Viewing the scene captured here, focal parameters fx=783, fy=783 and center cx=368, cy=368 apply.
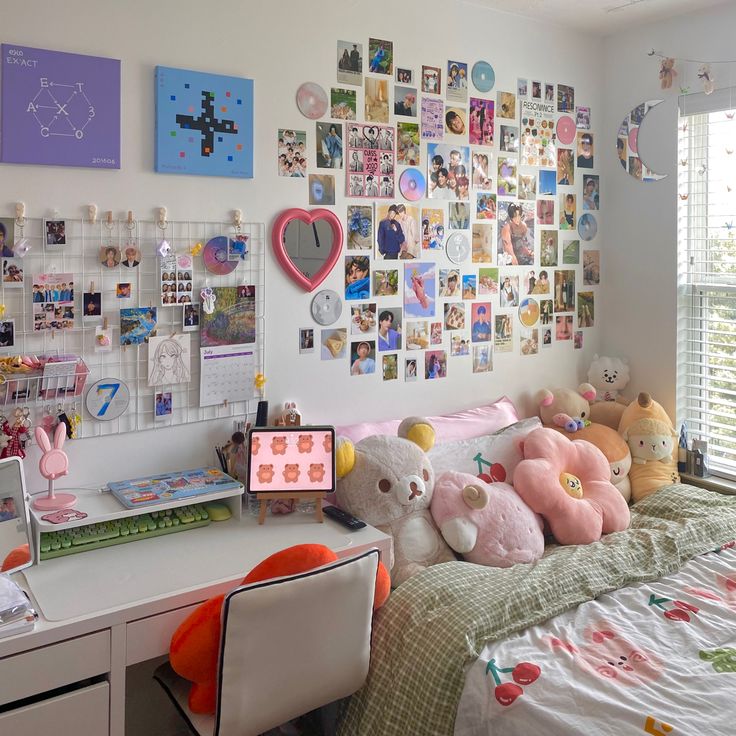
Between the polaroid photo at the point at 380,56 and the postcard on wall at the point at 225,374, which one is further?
the polaroid photo at the point at 380,56

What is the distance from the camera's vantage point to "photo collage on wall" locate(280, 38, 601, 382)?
2730 millimetres

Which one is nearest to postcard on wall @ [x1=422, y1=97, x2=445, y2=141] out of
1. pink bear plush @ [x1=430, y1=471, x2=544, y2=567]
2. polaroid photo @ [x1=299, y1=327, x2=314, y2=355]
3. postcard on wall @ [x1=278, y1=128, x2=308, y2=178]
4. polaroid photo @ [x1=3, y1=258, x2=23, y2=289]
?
postcard on wall @ [x1=278, y1=128, x2=308, y2=178]

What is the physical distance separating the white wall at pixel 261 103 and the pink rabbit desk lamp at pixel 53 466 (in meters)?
0.14

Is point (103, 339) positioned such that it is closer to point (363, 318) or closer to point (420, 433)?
point (363, 318)

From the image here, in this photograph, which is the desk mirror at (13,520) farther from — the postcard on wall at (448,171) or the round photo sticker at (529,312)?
the round photo sticker at (529,312)

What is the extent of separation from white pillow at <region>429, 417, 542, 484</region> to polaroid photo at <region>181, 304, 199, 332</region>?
920mm

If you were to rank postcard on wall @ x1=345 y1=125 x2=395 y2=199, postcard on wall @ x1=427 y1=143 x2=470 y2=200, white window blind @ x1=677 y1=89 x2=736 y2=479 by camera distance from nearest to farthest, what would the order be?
postcard on wall @ x1=345 y1=125 x2=395 y2=199 < postcard on wall @ x1=427 y1=143 x2=470 y2=200 < white window blind @ x1=677 y1=89 x2=736 y2=479

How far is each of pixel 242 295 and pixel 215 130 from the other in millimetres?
504

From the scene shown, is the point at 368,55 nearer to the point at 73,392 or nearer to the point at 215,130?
the point at 215,130

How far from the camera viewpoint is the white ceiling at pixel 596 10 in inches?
117

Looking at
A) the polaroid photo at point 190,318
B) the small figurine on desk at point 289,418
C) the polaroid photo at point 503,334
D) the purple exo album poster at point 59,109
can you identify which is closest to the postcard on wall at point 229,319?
the polaroid photo at point 190,318

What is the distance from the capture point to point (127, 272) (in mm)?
2260

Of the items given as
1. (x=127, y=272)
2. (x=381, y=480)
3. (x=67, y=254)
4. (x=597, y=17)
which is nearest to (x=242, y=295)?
(x=127, y=272)

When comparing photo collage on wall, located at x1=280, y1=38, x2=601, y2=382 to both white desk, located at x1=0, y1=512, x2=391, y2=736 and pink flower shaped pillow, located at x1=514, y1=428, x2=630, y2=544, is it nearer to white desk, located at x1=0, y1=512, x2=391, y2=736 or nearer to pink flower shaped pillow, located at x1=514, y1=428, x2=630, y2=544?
pink flower shaped pillow, located at x1=514, y1=428, x2=630, y2=544
